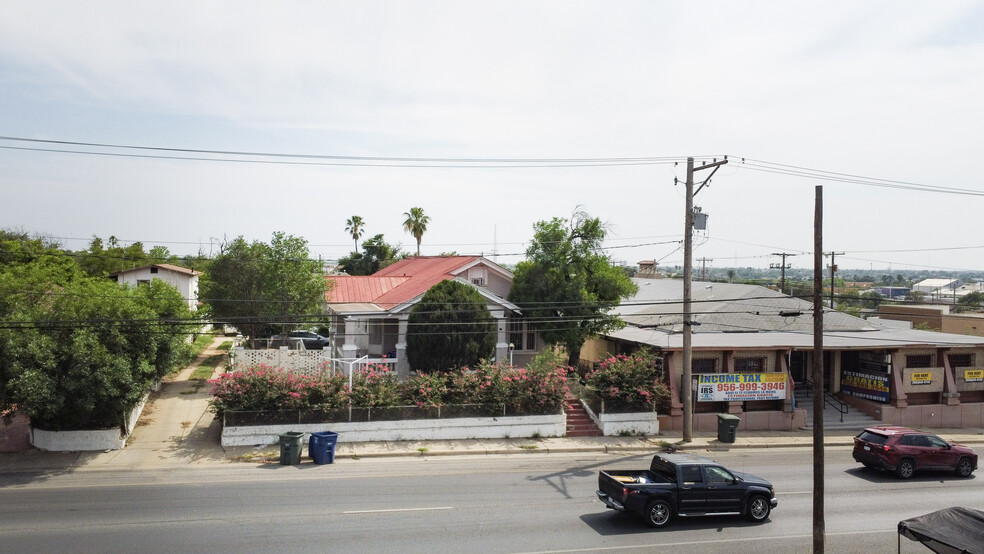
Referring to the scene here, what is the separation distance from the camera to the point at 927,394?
33.6m

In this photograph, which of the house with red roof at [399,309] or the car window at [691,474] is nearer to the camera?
the car window at [691,474]

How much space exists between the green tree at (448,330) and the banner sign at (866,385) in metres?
17.9

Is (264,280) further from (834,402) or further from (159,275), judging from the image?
(834,402)

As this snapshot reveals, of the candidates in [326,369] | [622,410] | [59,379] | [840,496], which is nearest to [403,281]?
[326,369]

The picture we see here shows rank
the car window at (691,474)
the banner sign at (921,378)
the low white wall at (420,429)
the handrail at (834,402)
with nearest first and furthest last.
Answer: the car window at (691,474) → the low white wall at (420,429) → the banner sign at (921,378) → the handrail at (834,402)

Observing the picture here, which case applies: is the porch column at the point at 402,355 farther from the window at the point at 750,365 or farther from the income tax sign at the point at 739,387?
the window at the point at 750,365

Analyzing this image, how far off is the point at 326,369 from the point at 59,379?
8806 millimetres

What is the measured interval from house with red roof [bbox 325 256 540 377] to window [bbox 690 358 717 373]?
26.0ft

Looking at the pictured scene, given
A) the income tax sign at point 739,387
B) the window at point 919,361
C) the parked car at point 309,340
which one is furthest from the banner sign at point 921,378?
the parked car at point 309,340

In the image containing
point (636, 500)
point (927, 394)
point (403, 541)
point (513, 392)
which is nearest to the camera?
point (403, 541)

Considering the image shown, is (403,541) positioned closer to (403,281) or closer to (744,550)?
(744,550)

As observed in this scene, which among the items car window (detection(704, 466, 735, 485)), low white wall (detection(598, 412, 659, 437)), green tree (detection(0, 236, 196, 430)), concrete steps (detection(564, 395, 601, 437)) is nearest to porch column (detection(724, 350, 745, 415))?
low white wall (detection(598, 412, 659, 437))

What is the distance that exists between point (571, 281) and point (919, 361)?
1688 cm

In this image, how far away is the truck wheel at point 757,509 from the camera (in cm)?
1688
